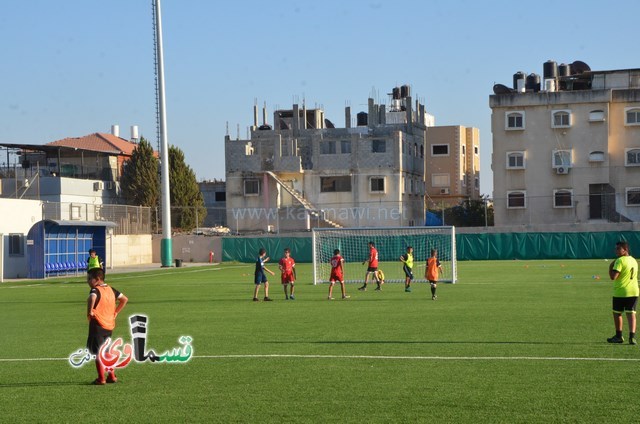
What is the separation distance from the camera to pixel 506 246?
6888 cm

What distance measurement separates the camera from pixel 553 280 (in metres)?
42.5

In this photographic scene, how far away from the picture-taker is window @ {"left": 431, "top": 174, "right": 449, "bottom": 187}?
112319 millimetres

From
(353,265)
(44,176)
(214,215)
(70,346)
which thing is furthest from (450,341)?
(214,215)

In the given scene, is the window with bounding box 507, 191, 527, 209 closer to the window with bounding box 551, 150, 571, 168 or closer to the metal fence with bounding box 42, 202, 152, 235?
the window with bounding box 551, 150, 571, 168

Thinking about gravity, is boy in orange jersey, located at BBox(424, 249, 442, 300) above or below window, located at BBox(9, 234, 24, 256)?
below

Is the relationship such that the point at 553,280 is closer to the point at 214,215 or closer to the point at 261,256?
the point at 261,256

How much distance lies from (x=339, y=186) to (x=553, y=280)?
1953 inches

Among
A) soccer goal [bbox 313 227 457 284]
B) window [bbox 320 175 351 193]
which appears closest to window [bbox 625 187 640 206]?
soccer goal [bbox 313 227 457 284]

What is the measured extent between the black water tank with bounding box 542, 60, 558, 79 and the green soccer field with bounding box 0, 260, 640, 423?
193 feet

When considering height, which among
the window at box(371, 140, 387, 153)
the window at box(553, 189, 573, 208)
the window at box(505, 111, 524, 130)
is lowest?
the window at box(553, 189, 573, 208)

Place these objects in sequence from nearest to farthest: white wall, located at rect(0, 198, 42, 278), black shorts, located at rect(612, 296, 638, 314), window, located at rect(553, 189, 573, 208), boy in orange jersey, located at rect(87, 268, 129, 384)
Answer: boy in orange jersey, located at rect(87, 268, 129, 384) < black shorts, located at rect(612, 296, 638, 314) < white wall, located at rect(0, 198, 42, 278) < window, located at rect(553, 189, 573, 208)

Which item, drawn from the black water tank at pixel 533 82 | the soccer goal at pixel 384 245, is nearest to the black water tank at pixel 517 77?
the black water tank at pixel 533 82

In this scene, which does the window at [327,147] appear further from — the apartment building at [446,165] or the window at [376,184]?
the apartment building at [446,165]

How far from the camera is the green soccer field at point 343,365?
1234 centimetres
